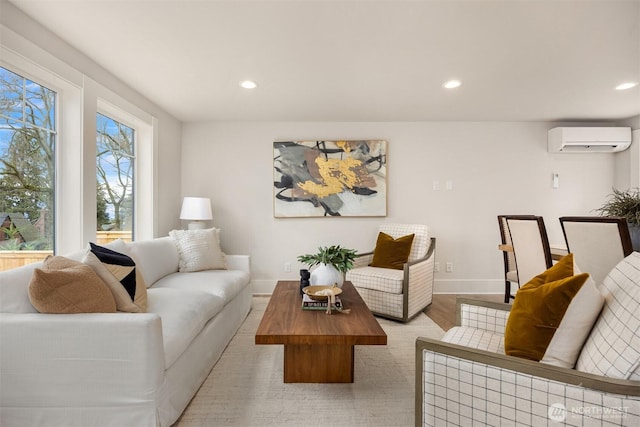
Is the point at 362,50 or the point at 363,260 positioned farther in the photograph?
the point at 363,260

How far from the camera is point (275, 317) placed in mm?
1806

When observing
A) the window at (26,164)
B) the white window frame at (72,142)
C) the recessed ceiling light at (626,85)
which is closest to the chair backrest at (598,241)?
the recessed ceiling light at (626,85)

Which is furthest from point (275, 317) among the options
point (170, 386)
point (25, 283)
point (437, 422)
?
point (25, 283)

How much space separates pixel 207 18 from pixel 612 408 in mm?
2487

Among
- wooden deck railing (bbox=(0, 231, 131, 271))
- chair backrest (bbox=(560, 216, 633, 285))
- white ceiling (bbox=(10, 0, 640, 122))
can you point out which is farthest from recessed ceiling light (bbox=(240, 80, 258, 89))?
chair backrest (bbox=(560, 216, 633, 285))

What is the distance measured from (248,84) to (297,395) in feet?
8.24

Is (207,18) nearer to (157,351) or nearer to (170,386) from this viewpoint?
(157,351)

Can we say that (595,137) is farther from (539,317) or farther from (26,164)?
(26,164)

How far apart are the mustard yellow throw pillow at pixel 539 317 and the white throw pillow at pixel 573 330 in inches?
0.6

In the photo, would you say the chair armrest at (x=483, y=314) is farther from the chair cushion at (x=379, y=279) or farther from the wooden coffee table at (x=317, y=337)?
the chair cushion at (x=379, y=279)

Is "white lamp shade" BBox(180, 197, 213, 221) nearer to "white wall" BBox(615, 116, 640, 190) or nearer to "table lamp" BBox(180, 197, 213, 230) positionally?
"table lamp" BBox(180, 197, 213, 230)

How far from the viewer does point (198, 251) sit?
2.89 meters

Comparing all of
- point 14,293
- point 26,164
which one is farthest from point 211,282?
point 26,164

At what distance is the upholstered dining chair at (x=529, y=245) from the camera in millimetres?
2268
